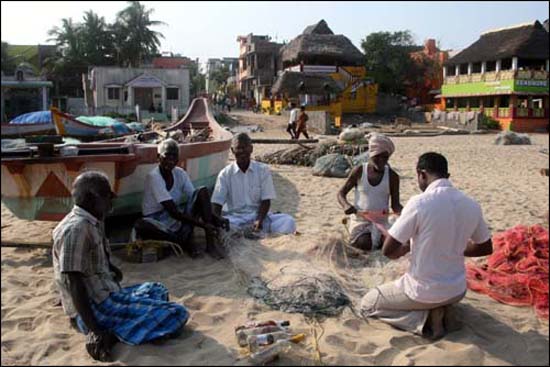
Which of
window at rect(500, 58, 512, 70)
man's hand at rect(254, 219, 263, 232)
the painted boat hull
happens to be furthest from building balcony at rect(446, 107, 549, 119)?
the painted boat hull

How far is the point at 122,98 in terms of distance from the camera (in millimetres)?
34594

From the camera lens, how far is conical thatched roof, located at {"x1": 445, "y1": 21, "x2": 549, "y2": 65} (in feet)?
90.2

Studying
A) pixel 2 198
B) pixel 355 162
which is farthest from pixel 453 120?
pixel 2 198


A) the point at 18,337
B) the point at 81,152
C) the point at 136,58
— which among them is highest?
the point at 136,58

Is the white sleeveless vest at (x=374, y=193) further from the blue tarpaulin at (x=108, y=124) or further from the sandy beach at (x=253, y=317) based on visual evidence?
the blue tarpaulin at (x=108, y=124)

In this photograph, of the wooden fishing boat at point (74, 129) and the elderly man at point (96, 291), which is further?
the wooden fishing boat at point (74, 129)

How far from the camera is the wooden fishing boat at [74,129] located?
16.1 metres

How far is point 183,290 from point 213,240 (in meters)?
0.91

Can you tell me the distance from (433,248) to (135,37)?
Result: 44.5m

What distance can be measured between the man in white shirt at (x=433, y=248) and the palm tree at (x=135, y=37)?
42.4 metres

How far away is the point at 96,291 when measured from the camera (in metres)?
3.23

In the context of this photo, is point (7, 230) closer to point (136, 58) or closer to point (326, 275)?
point (326, 275)

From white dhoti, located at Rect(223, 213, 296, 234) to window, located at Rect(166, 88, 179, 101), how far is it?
101ft

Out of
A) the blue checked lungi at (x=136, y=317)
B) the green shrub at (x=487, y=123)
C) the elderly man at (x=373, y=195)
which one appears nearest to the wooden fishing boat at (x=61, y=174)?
the blue checked lungi at (x=136, y=317)
